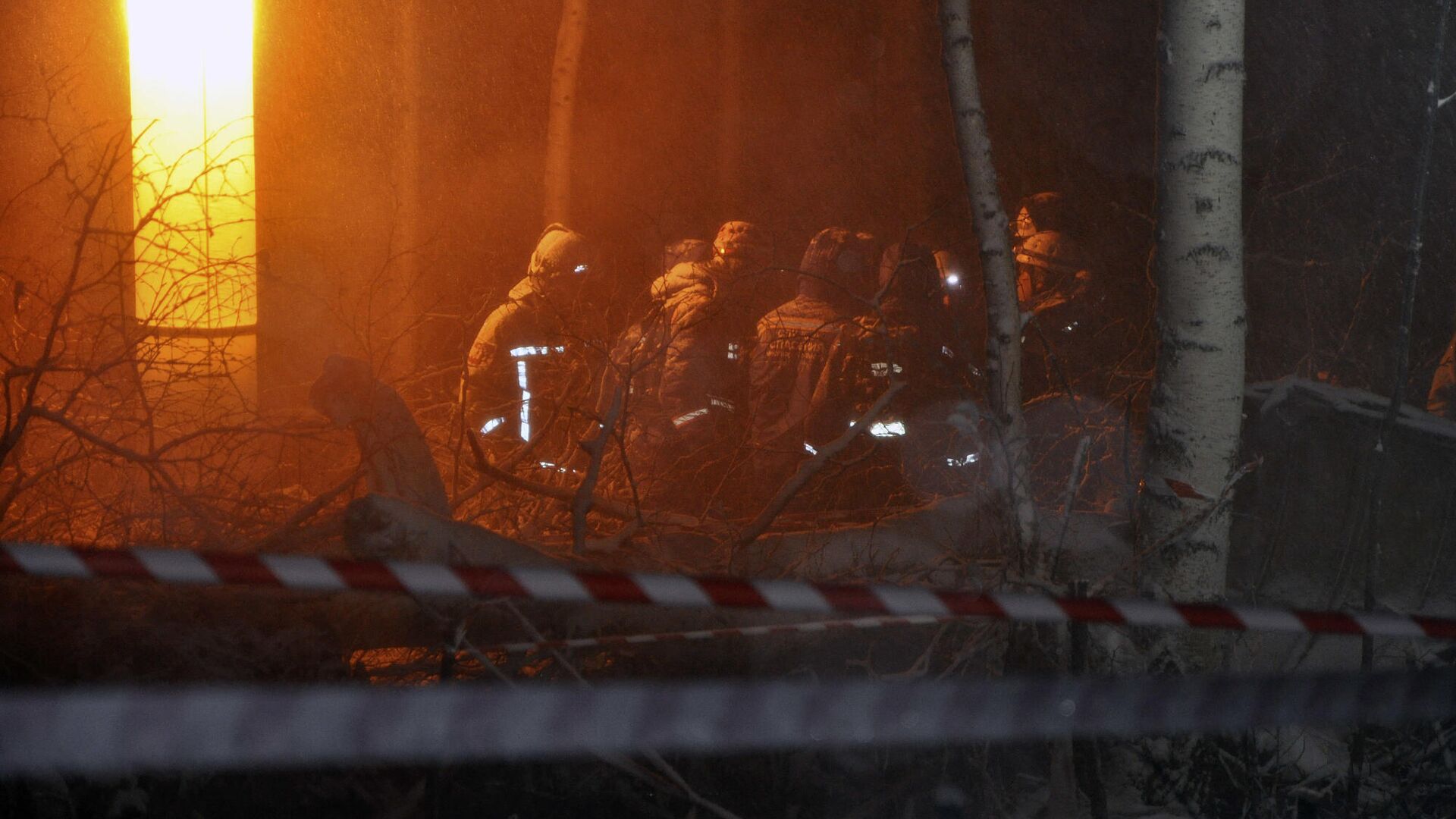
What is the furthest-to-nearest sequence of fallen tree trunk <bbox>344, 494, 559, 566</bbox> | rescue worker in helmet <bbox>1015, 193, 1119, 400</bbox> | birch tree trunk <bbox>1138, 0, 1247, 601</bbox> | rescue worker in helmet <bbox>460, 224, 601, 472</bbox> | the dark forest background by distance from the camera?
the dark forest background < rescue worker in helmet <bbox>1015, 193, 1119, 400</bbox> < rescue worker in helmet <bbox>460, 224, 601, 472</bbox> < birch tree trunk <bbox>1138, 0, 1247, 601</bbox> < fallen tree trunk <bbox>344, 494, 559, 566</bbox>

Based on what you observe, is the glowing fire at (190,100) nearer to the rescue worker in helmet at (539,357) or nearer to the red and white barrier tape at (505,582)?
the rescue worker in helmet at (539,357)

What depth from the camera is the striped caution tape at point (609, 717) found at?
9.18 feet

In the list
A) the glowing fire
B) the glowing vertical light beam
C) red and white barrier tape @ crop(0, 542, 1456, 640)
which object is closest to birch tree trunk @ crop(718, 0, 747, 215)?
the glowing fire

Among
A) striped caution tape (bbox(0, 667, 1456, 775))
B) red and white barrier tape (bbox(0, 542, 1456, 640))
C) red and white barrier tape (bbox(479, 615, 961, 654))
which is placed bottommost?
striped caution tape (bbox(0, 667, 1456, 775))

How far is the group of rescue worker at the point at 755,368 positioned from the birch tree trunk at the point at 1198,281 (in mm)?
1854

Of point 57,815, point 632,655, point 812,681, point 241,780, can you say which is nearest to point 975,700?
point 812,681

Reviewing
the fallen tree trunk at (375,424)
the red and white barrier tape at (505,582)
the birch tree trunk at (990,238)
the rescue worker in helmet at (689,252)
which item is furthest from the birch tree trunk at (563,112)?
the red and white barrier tape at (505,582)

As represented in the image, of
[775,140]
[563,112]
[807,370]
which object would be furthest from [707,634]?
[775,140]

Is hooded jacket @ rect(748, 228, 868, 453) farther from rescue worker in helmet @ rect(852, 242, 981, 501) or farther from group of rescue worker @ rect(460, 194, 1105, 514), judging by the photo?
rescue worker in helmet @ rect(852, 242, 981, 501)

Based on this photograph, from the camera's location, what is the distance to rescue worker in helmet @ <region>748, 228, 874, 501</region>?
23.5ft

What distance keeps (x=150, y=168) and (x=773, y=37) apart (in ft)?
29.8

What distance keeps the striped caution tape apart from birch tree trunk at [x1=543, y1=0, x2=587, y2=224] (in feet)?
24.5

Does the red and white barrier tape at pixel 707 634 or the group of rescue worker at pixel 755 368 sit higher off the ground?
the group of rescue worker at pixel 755 368

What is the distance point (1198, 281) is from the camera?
3.99 m
